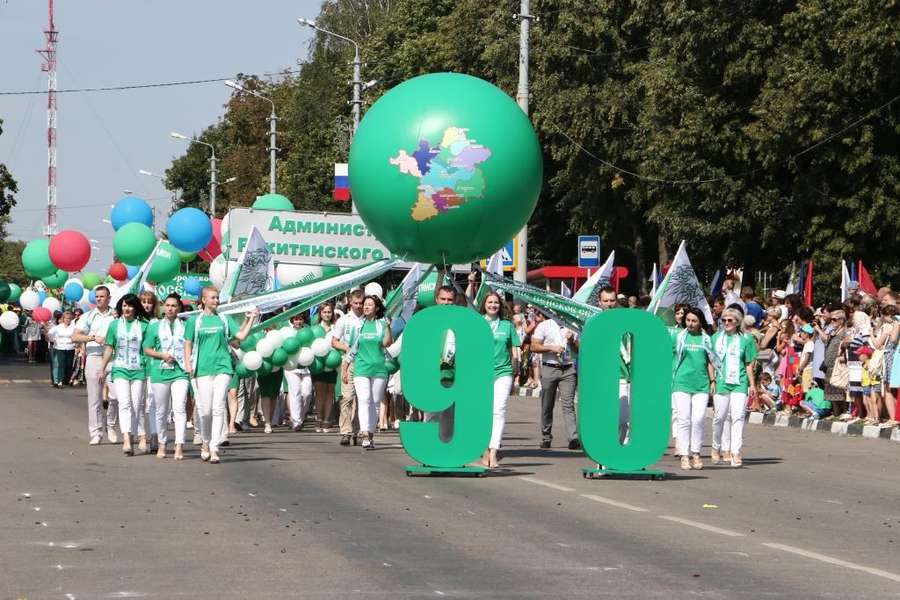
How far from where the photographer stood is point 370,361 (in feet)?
60.0

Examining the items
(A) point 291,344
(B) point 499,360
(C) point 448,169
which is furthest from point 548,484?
(A) point 291,344

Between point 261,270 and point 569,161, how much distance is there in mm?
24404

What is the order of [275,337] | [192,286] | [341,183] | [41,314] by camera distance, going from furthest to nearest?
1. [41,314]
2. [341,183]
3. [192,286]
4. [275,337]

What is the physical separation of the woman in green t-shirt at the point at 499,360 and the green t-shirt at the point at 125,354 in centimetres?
356

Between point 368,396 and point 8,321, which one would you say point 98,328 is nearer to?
point 368,396

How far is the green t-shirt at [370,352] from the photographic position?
60.0ft

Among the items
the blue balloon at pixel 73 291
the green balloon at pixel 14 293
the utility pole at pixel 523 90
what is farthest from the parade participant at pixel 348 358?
the green balloon at pixel 14 293

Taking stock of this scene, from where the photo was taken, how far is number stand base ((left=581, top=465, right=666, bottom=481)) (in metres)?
15.4

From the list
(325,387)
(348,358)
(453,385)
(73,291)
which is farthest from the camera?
(73,291)

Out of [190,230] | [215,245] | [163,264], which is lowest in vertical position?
[163,264]

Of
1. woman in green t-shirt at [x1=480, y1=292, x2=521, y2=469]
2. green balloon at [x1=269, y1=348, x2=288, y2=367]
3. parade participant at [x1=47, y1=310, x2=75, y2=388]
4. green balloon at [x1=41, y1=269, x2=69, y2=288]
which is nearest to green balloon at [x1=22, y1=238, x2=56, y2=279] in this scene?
parade participant at [x1=47, y1=310, x2=75, y2=388]

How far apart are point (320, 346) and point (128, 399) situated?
4.23 m

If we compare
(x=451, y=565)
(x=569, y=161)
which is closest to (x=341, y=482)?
(x=451, y=565)

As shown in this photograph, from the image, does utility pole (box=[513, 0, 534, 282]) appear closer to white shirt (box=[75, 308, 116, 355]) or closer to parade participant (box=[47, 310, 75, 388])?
parade participant (box=[47, 310, 75, 388])
